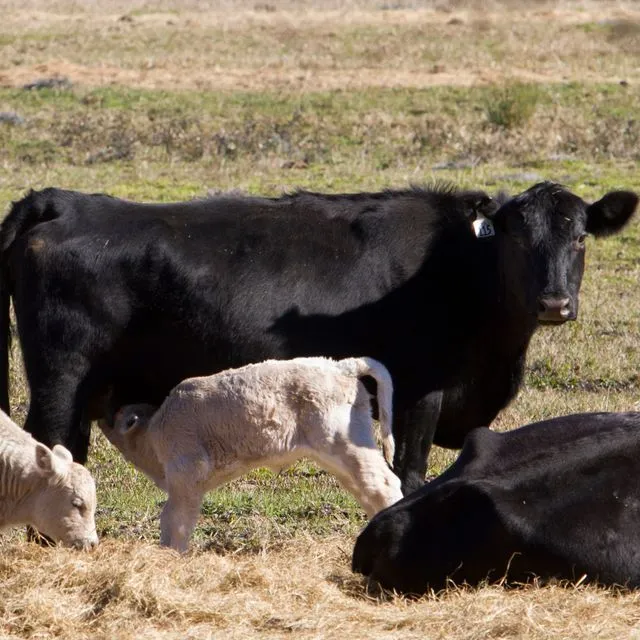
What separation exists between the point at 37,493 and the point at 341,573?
1705mm

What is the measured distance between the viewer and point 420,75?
31078mm

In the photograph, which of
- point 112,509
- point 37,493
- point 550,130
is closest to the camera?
point 37,493

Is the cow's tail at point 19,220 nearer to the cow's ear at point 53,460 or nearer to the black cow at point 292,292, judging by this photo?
the black cow at point 292,292

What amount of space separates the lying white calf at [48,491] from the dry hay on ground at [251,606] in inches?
19.4

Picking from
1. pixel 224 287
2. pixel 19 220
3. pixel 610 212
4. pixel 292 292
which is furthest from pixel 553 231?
pixel 19 220

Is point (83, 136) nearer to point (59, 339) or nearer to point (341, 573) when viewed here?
point (59, 339)

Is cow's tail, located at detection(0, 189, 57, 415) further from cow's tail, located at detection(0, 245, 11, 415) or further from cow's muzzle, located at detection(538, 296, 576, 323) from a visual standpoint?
cow's muzzle, located at detection(538, 296, 576, 323)

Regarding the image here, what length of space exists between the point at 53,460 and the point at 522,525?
2.46 meters

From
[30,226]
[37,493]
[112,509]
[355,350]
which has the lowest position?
[112,509]

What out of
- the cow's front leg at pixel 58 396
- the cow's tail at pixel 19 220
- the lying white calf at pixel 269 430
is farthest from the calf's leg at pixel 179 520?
the cow's tail at pixel 19 220

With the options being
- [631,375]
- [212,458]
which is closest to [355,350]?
[212,458]

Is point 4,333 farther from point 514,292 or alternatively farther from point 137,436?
point 514,292

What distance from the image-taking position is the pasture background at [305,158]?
5.23m

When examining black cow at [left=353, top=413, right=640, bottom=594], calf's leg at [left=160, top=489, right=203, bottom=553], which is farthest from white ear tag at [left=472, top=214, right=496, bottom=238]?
calf's leg at [left=160, top=489, right=203, bottom=553]
